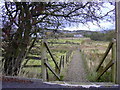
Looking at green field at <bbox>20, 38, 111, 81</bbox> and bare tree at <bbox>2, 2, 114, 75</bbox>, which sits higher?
bare tree at <bbox>2, 2, 114, 75</bbox>

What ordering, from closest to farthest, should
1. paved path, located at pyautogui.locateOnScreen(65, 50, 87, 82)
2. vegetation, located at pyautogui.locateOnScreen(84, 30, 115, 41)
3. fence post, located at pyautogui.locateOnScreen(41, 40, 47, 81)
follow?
fence post, located at pyautogui.locateOnScreen(41, 40, 47, 81) → vegetation, located at pyautogui.locateOnScreen(84, 30, 115, 41) → paved path, located at pyautogui.locateOnScreen(65, 50, 87, 82)

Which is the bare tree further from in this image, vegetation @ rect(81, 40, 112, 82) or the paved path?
the paved path

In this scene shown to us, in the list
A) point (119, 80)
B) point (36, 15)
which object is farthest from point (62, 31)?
point (119, 80)

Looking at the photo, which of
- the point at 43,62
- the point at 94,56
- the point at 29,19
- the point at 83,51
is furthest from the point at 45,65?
the point at 94,56

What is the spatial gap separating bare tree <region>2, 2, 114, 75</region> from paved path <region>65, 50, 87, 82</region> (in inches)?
50.9

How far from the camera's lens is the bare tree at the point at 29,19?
14.5ft

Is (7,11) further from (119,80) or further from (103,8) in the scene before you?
(119,80)

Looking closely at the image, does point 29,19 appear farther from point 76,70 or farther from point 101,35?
point 76,70

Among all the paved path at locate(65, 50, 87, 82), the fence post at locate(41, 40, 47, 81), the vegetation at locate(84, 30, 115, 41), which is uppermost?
the vegetation at locate(84, 30, 115, 41)

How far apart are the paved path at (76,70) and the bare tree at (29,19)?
129 centimetres

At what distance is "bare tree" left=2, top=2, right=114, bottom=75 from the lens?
14.5ft

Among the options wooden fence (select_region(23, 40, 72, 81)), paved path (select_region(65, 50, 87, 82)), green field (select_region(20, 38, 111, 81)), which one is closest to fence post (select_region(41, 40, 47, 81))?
wooden fence (select_region(23, 40, 72, 81))

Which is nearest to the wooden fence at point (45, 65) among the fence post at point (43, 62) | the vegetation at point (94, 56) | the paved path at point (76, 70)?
the fence post at point (43, 62)

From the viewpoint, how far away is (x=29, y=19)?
Answer: 4.42 m
